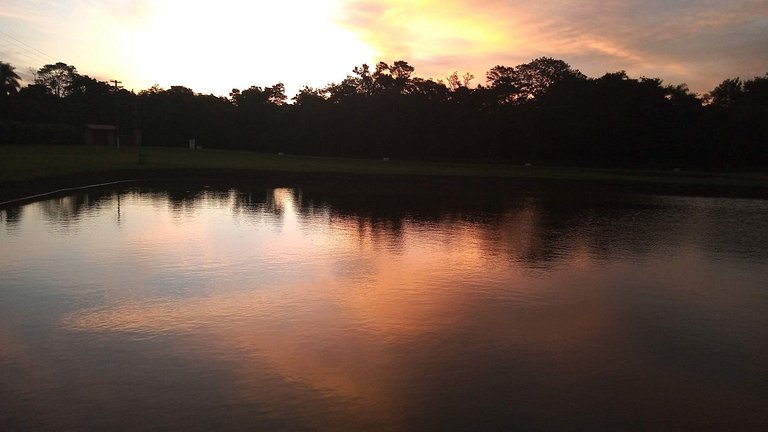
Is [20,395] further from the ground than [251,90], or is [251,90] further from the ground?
[251,90]

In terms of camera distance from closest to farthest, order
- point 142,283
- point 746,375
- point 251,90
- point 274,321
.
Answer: point 746,375
point 274,321
point 142,283
point 251,90

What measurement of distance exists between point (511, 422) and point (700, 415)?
1.63 meters

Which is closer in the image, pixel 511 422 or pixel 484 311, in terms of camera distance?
pixel 511 422

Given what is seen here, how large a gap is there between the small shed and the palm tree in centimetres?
1394

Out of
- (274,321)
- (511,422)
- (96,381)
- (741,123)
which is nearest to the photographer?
(511,422)

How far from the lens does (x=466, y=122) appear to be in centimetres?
6500

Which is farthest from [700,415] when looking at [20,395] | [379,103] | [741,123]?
A: [741,123]

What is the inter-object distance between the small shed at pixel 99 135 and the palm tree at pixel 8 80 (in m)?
13.9

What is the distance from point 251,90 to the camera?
258 ft

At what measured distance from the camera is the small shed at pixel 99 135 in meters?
65.8

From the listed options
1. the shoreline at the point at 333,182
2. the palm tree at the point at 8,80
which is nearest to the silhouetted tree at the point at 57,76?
the palm tree at the point at 8,80

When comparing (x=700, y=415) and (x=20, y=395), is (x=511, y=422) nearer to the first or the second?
(x=700, y=415)

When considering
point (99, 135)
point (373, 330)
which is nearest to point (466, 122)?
point (99, 135)

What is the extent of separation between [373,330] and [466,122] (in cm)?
6055
